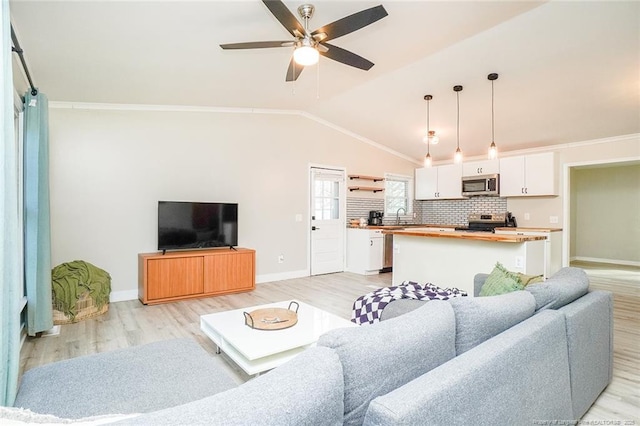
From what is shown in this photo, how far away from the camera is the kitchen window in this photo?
729cm

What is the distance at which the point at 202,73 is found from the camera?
3.73m

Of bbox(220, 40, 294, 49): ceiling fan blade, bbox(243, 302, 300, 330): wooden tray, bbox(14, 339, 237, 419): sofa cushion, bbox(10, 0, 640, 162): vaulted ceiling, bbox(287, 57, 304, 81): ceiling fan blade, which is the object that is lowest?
bbox(14, 339, 237, 419): sofa cushion

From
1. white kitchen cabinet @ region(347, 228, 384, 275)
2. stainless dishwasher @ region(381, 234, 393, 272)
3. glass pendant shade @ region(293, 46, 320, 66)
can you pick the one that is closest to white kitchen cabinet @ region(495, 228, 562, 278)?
stainless dishwasher @ region(381, 234, 393, 272)

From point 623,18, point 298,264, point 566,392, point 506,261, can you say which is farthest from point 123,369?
point 623,18

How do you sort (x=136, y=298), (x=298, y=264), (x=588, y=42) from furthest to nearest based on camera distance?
(x=298, y=264) → (x=136, y=298) → (x=588, y=42)

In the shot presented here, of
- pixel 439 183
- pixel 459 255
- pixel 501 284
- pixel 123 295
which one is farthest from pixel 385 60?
pixel 123 295

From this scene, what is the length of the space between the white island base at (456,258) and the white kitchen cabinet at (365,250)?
1.34 meters

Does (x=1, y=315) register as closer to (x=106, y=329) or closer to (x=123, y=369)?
(x=123, y=369)

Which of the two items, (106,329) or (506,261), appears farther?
(506,261)

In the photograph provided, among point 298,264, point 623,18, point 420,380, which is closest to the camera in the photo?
point 420,380

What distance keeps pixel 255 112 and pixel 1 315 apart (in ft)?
14.8

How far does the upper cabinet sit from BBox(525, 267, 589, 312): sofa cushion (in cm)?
457

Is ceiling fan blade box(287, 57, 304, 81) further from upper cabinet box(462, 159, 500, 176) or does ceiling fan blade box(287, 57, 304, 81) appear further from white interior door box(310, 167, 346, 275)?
upper cabinet box(462, 159, 500, 176)

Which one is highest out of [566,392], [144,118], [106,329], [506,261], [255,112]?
[255,112]
